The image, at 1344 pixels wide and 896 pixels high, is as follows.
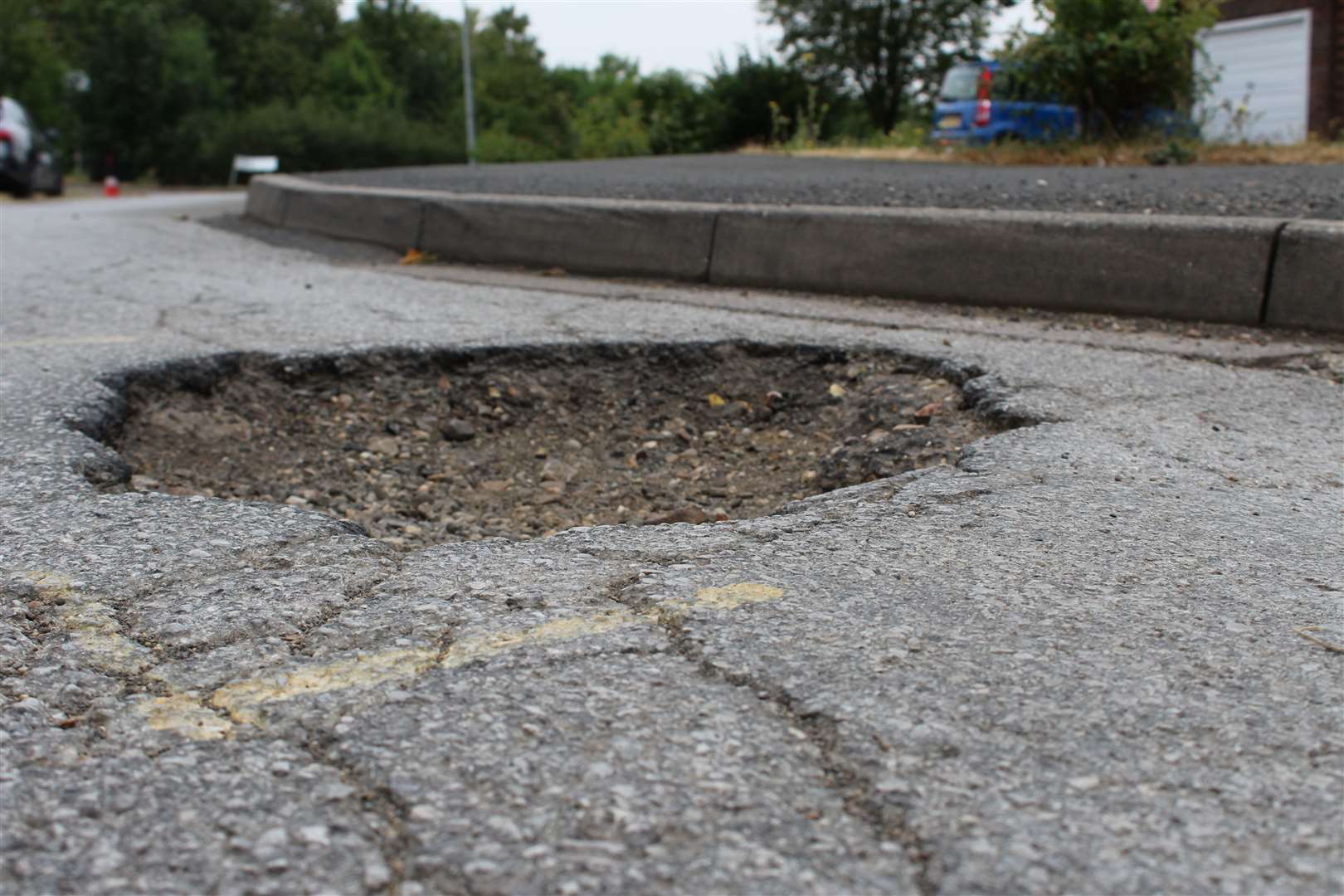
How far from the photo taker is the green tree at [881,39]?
32062mm

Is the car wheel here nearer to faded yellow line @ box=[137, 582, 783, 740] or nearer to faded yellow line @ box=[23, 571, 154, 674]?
faded yellow line @ box=[23, 571, 154, 674]

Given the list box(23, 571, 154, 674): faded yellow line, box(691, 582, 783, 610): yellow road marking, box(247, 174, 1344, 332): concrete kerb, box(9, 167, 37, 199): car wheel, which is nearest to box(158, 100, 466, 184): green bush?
box(9, 167, 37, 199): car wheel

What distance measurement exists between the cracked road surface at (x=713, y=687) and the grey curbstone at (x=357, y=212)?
4.15m

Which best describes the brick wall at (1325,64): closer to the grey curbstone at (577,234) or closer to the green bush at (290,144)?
the grey curbstone at (577,234)

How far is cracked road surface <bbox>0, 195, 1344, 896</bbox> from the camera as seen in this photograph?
1244 mm

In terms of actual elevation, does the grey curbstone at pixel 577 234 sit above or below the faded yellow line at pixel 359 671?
above

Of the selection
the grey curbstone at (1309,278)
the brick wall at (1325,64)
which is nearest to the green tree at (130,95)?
the brick wall at (1325,64)

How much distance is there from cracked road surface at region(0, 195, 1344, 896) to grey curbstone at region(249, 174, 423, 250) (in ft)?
13.6

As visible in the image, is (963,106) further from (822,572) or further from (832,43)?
(832,43)

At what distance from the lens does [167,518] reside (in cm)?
231

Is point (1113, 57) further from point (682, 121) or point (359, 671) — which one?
point (359, 671)

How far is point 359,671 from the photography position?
5.46ft

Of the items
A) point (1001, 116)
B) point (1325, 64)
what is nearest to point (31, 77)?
point (1001, 116)

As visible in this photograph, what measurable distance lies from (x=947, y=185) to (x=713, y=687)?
4959mm
